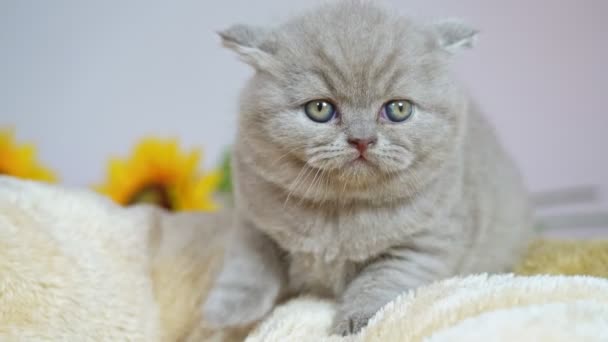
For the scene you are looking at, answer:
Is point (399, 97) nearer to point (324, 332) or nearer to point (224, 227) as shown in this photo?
point (324, 332)

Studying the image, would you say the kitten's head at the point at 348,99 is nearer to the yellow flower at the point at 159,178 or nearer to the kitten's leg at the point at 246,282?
the kitten's leg at the point at 246,282

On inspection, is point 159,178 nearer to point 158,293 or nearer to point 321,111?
point 158,293

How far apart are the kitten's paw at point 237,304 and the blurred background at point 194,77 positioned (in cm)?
92

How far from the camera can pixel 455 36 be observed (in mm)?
1121

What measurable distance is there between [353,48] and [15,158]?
110 centimetres

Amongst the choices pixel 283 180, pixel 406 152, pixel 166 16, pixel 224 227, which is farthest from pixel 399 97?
pixel 166 16

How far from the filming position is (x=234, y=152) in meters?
1.23

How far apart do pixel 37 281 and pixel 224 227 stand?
512mm

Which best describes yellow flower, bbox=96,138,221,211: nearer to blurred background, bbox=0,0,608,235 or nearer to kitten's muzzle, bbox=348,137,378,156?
blurred background, bbox=0,0,608,235

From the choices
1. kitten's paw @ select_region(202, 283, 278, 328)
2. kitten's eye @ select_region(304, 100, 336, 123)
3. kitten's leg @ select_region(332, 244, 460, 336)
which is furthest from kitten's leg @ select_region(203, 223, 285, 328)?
kitten's eye @ select_region(304, 100, 336, 123)

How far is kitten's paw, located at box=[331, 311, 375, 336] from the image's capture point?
3.23ft

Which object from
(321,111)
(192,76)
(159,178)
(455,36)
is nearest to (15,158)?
(159,178)

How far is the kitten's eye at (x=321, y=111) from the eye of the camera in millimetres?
1008

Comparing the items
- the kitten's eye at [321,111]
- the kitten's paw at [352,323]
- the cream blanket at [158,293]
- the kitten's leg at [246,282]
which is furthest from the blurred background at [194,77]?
the kitten's paw at [352,323]
